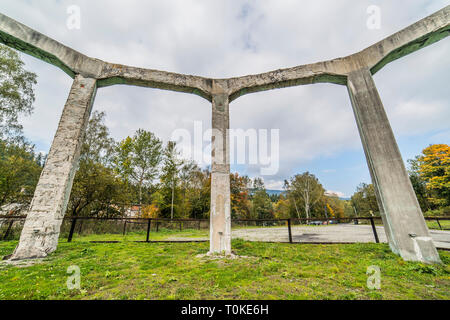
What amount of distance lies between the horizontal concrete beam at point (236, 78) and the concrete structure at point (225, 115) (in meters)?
0.03

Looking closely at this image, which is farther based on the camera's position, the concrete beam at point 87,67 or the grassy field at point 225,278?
the concrete beam at point 87,67

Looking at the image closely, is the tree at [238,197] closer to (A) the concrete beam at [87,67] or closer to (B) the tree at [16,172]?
(B) the tree at [16,172]

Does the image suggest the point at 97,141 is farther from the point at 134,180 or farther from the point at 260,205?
the point at 260,205

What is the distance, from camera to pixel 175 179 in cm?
2239

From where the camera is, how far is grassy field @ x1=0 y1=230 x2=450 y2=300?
2.68m

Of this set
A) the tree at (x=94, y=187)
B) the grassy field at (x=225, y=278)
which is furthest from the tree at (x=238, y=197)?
the grassy field at (x=225, y=278)

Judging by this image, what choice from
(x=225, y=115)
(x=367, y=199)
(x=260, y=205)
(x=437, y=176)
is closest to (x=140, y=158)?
(x=225, y=115)

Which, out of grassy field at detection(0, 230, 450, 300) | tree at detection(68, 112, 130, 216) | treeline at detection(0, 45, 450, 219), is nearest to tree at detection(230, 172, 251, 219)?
treeline at detection(0, 45, 450, 219)

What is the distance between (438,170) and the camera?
77.4ft

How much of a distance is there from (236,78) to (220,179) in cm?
422

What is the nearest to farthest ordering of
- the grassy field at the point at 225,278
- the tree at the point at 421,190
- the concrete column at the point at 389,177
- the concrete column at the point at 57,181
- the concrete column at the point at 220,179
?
the grassy field at the point at 225,278 < the concrete column at the point at 389,177 < the concrete column at the point at 57,181 < the concrete column at the point at 220,179 < the tree at the point at 421,190

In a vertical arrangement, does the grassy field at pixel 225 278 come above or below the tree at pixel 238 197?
below

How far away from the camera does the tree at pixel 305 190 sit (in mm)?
32719
